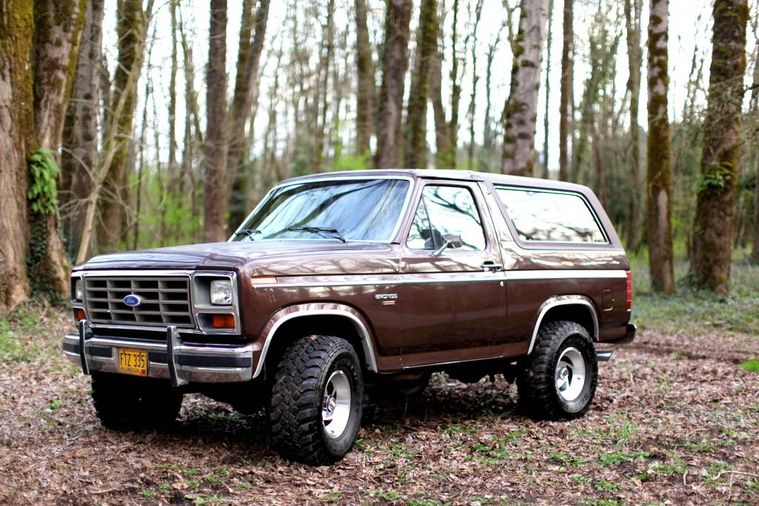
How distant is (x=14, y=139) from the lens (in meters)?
12.4

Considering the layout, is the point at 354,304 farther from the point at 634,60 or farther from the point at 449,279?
the point at 634,60

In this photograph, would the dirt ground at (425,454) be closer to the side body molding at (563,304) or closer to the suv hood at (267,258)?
the side body molding at (563,304)

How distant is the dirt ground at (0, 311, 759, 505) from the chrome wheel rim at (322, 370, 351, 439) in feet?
0.93

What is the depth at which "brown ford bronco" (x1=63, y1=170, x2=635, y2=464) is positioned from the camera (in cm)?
Answer: 543

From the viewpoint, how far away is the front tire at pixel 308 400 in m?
5.50

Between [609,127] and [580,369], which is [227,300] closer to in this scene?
[580,369]

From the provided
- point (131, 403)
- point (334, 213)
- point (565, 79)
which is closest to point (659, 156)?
point (565, 79)

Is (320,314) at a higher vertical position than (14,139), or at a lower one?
lower

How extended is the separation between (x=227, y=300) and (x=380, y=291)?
1.20 m

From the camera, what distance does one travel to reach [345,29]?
35.7 metres

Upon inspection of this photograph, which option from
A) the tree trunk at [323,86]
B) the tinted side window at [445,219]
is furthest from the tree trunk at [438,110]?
the tinted side window at [445,219]

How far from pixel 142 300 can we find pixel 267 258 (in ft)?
3.20

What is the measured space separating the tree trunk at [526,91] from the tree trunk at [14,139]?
747cm

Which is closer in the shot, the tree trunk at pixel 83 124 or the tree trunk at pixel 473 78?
the tree trunk at pixel 83 124
